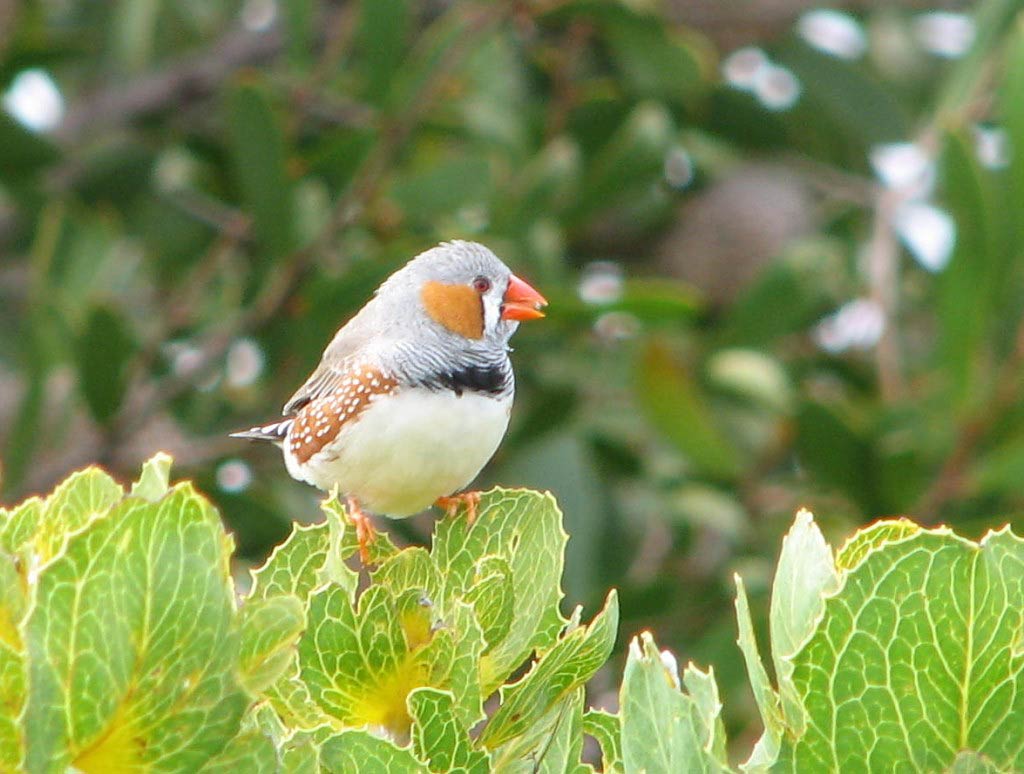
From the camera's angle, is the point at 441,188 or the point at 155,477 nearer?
the point at 155,477

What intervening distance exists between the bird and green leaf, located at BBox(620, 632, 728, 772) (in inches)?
36.0

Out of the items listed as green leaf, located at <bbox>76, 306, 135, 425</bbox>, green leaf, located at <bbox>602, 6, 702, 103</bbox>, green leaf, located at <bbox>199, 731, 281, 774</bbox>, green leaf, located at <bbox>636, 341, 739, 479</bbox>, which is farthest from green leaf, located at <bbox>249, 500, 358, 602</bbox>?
green leaf, located at <bbox>602, 6, 702, 103</bbox>

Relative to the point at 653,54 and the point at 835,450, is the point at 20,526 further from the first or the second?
the point at 653,54

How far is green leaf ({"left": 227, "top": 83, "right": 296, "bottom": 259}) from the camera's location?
185 inches

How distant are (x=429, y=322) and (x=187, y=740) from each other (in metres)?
1.65

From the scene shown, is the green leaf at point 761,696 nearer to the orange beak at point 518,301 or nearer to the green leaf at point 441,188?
the orange beak at point 518,301

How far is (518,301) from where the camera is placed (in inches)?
128

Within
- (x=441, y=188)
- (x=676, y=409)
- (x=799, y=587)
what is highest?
(x=799, y=587)

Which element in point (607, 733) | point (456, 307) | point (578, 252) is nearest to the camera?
point (607, 733)

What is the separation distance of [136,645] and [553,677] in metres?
0.47

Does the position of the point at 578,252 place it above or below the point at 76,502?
below

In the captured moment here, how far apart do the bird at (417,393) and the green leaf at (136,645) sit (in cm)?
111

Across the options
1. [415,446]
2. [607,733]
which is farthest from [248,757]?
[415,446]

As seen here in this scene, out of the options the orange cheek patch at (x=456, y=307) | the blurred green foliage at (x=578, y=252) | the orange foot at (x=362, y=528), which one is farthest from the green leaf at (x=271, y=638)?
the blurred green foliage at (x=578, y=252)
